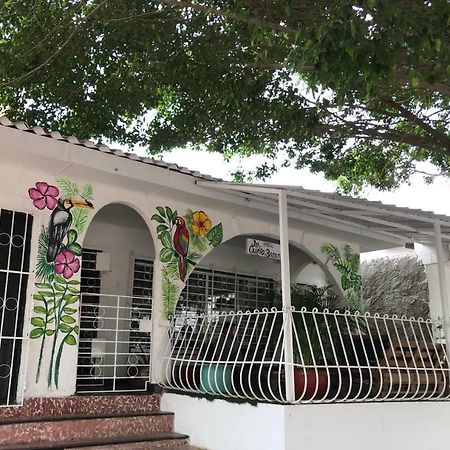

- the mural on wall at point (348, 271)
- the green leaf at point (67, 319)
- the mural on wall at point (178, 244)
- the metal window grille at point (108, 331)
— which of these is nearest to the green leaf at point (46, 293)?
the green leaf at point (67, 319)

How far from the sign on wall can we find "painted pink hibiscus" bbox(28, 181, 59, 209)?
275 centimetres

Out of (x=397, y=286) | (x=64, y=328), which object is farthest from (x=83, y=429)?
(x=397, y=286)

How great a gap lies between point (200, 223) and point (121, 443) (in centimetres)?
283

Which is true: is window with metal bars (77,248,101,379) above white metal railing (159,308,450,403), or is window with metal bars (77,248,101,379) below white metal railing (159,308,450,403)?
above

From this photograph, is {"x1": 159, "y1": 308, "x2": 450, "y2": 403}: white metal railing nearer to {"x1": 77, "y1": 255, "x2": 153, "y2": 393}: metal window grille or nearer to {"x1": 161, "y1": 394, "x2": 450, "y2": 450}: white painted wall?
{"x1": 161, "y1": 394, "x2": 450, "y2": 450}: white painted wall

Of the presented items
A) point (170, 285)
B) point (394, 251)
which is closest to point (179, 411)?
point (170, 285)

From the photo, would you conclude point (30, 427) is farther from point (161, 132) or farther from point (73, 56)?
point (161, 132)

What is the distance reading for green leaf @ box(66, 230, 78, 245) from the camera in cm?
575

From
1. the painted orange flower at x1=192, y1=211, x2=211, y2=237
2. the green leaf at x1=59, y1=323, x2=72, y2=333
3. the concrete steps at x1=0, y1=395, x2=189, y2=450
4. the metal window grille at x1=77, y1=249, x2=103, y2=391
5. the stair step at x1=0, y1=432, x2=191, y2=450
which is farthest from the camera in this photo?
the metal window grille at x1=77, y1=249, x2=103, y2=391

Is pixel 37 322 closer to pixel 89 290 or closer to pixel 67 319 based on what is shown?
pixel 67 319

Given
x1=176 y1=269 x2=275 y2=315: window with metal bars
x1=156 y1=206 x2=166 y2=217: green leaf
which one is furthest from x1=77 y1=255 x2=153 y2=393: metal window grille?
x1=156 y1=206 x2=166 y2=217: green leaf

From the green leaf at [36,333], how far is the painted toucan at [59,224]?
0.72 metres

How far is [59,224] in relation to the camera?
5711mm

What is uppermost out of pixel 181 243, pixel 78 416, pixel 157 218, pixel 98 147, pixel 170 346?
pixel 98 147
